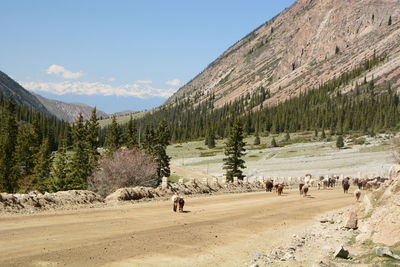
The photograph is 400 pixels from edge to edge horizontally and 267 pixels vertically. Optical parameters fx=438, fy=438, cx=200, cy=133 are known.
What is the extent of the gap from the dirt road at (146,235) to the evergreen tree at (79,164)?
1308 inches

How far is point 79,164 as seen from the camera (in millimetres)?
68375

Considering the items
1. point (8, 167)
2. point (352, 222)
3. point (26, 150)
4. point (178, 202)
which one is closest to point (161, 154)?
point (26, 150)

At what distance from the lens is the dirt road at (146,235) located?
17266 millimetres

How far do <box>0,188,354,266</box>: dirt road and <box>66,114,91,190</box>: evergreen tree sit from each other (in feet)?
109

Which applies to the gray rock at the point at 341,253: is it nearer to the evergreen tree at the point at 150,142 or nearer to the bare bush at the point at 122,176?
the bare bush at the point at 122,176

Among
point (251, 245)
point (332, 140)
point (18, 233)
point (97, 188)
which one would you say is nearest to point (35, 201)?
point (18, 233)

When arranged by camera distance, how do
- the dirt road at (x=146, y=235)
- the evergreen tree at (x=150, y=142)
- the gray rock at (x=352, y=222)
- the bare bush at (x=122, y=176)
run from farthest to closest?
the evergreen tree at (x=150, y=142) < the bare bush at (x=122, y=176) < the gray rock at (x=352, y=222) < the dirt road at (x=146, y=235)

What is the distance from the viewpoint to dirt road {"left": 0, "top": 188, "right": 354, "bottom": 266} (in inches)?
680

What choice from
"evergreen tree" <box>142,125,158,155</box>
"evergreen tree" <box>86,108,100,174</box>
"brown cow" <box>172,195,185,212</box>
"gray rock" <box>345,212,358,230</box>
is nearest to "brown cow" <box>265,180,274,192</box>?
"brown cow" <box>172,195,185,212</box>

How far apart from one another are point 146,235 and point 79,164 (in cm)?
4961

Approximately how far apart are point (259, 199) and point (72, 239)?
22.4 m

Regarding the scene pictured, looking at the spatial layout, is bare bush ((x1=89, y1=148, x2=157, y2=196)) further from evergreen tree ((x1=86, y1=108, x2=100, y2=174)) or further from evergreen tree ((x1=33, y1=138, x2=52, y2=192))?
evergreen tree ((x1=33, y1=138, x2=52, y2=192))

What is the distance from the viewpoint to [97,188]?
49031 millimetres

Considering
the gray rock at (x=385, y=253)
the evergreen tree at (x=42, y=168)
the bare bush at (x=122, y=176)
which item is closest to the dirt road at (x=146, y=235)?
the gray rock at (x=385, y=253)
